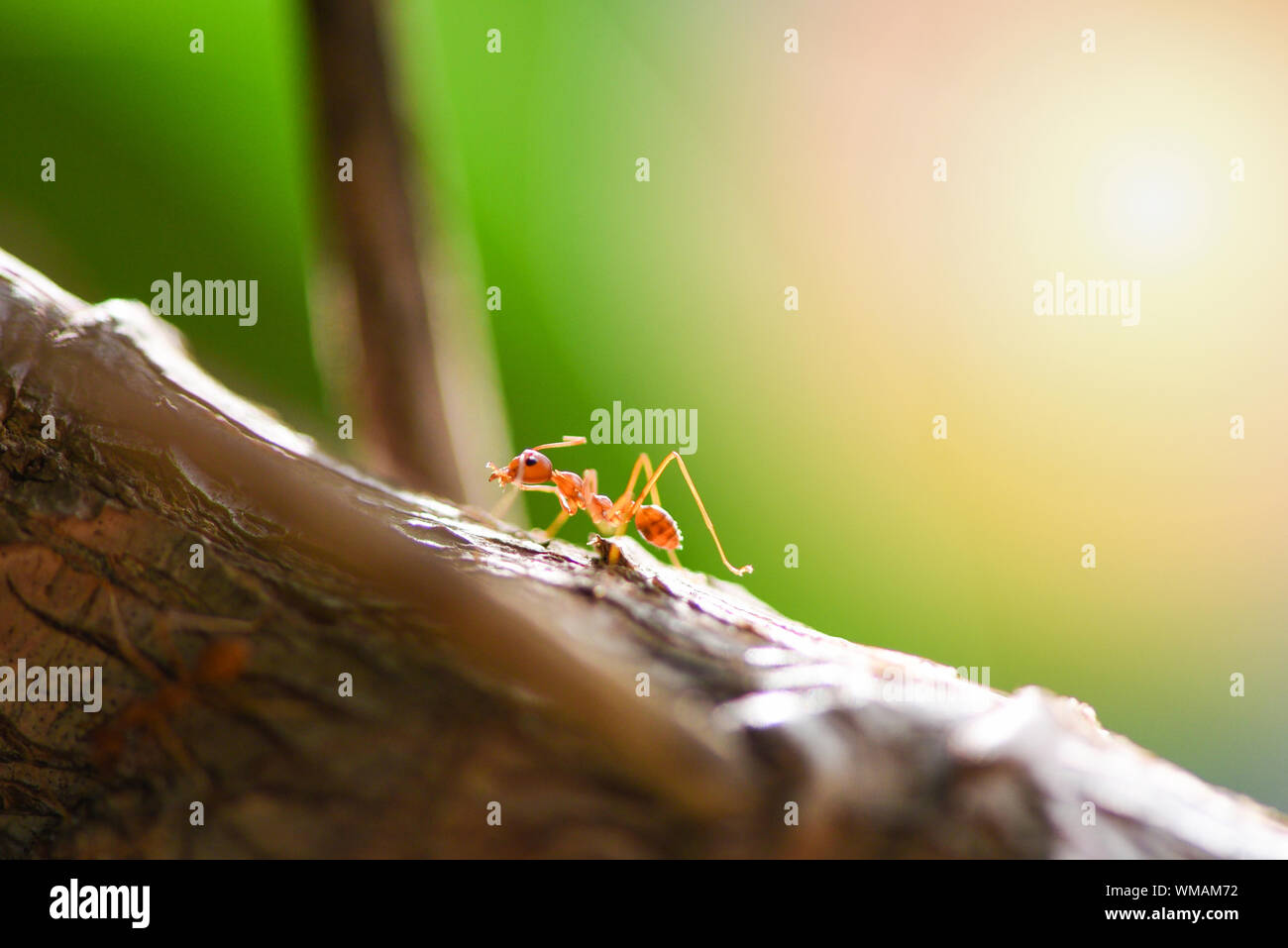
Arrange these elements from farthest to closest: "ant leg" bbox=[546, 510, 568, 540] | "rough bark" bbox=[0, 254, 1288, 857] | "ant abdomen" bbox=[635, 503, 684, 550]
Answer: "ant abdomen" bbox=[635, 503, 684, 550] < "ant leg" bbox=[546, 510, 568, 540] < "rough bark" bbox=[0, 254, 1288, 857]

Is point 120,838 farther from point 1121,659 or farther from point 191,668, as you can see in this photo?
point 1121,659

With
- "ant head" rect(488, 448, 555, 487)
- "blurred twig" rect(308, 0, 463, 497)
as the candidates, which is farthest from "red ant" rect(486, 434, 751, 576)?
"blurred twig" rect(308, 0, 463, 497)

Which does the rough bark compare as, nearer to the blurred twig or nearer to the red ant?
the red ant

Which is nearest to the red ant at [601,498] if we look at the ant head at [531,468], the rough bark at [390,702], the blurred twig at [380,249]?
the ant head at [531,468]

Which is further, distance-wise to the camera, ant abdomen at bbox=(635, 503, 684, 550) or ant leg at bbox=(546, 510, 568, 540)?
ant abdomen at bbox=(635, 503, 684, 550)

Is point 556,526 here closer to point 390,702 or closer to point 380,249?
point 380,249
